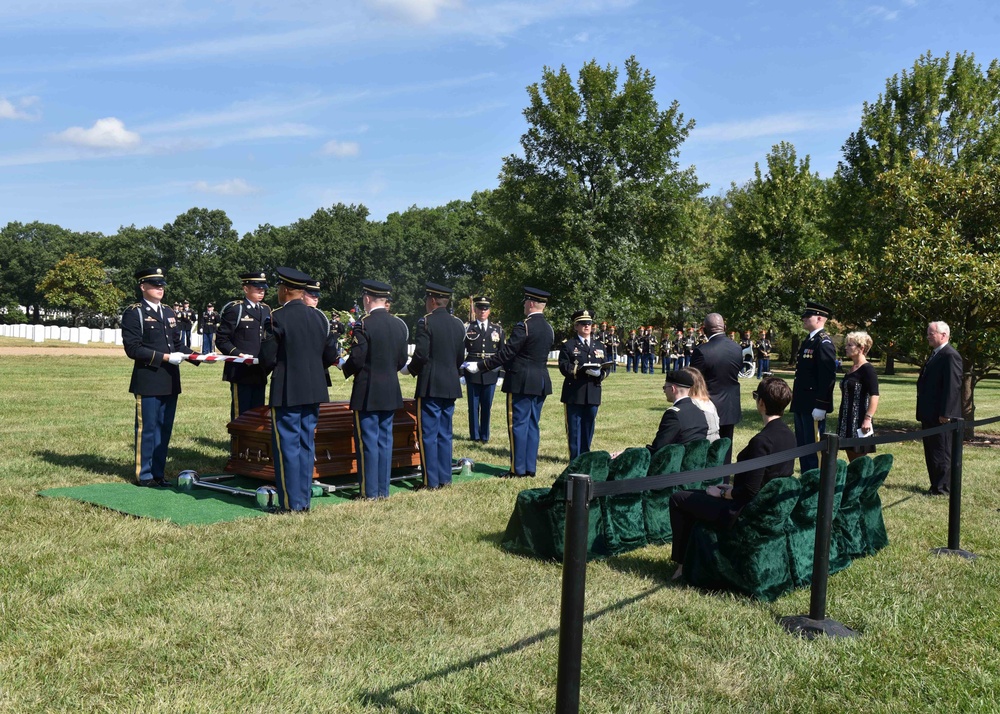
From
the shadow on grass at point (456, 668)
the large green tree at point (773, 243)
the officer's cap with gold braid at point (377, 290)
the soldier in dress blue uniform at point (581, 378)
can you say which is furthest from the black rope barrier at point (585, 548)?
the large green tree at point (773, 243)

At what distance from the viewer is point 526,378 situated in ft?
32.3

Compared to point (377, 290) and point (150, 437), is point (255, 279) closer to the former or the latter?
point (150, 437)

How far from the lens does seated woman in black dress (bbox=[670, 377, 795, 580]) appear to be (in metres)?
5.42

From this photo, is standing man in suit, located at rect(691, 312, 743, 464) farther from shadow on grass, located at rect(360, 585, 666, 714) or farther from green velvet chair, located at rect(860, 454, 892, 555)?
shadow on grass, located at rect(360, 585, 666, 714)

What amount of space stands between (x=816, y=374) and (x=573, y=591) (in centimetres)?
701

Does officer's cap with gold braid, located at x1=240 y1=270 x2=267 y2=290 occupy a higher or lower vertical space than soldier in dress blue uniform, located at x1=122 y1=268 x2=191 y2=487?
higher

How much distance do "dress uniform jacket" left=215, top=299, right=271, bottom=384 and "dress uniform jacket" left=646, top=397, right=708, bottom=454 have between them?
16.7 feet

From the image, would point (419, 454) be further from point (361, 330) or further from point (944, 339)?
point (944, 339)

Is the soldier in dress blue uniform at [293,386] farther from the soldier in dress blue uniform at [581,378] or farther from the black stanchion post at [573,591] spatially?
the black stanchion post at [573,591]

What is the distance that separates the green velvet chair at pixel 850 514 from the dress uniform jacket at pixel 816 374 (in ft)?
10.2

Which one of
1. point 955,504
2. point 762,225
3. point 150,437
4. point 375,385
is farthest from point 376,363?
point 762,225

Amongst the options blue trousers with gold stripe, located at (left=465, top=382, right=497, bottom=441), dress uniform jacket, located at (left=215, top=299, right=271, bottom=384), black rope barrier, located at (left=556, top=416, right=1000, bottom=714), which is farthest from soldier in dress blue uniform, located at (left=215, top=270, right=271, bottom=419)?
black rope barrier, located at (left=556, top=416, right=1000, bottom=714)

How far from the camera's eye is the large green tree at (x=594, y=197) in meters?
36.6

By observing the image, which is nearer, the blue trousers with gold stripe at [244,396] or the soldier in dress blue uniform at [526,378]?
the soldier in dress blue uniform at [526,378]
